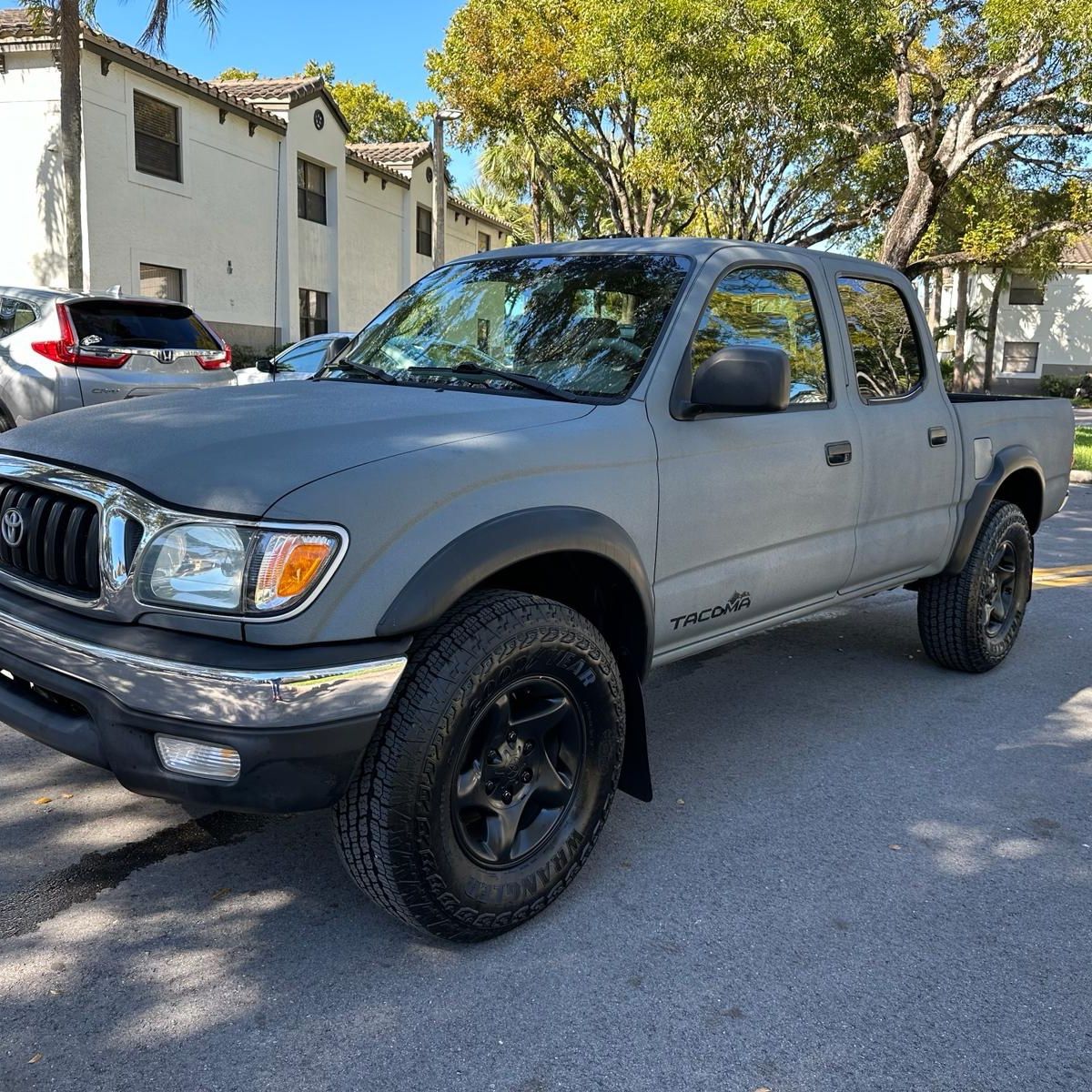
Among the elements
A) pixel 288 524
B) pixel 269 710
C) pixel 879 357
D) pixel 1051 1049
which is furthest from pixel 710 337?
pixel 1051 1049

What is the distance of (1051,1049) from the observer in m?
2.41

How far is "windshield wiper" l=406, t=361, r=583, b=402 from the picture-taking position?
3246 mm

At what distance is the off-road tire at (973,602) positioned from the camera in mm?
4949

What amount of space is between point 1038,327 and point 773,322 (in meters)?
40.3

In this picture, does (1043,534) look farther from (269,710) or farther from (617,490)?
(269,710)

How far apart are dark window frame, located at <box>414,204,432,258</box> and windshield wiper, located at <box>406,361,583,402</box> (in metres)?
28.4

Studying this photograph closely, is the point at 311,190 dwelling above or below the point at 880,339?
above

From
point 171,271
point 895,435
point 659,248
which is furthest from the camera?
point 171,271

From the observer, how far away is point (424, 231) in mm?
31234

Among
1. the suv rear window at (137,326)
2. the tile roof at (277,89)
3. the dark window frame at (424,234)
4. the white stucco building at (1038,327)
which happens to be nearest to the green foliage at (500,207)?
the dark window frame at (424,234)

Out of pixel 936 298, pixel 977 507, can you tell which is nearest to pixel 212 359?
pixel 977 507

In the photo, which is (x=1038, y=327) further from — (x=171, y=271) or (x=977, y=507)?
(x=977, y=507)

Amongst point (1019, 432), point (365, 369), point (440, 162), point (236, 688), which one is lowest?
point (236, 688)

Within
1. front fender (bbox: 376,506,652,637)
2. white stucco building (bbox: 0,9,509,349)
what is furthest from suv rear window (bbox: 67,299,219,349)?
white stucco building (bbox: 0,9,509,349)
